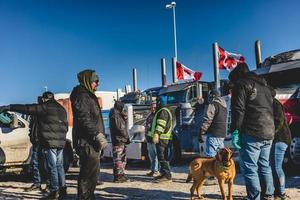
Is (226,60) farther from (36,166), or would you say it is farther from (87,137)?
(87,137)

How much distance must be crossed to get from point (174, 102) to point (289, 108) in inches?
207

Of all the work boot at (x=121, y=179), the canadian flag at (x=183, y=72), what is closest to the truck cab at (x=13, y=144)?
the work boot at (x=121, y=179)

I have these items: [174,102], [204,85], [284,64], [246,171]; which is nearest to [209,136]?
[246,171]

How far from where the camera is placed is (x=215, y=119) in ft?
25.1

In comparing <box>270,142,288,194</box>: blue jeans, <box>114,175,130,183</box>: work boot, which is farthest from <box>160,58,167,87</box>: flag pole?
<box>270,142,288,194</box>: blue jeans

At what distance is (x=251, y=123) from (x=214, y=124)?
251 cm

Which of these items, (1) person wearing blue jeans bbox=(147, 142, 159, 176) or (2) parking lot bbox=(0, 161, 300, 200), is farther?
(1) person wearing blue jeans bbox=(147, 142, 159, 176)

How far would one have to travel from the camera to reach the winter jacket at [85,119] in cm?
550

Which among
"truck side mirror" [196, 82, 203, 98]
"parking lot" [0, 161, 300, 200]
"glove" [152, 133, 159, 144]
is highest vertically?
"truck side mirror" [196, 82, 203, 98]

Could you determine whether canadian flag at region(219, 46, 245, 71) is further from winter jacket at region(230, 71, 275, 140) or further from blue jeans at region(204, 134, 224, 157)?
winter jacket at region(230, 71, 275, 140)

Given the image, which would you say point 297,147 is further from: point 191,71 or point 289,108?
point 191,71

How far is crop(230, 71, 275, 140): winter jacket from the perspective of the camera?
16.8 ft

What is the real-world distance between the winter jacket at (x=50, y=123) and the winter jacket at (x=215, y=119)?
2.57 m

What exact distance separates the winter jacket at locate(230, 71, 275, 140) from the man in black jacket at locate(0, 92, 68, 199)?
129 inches
